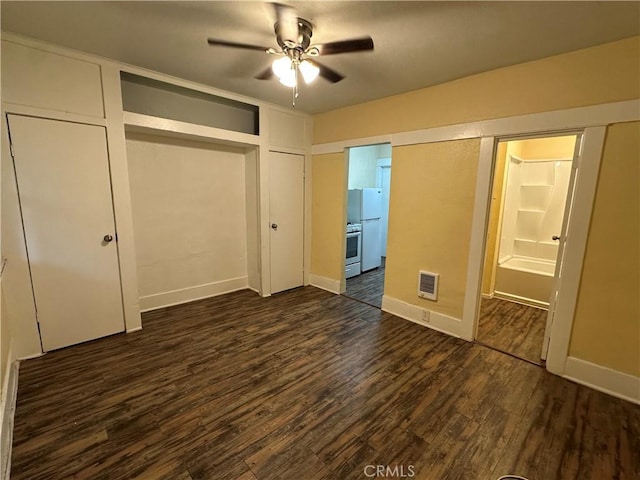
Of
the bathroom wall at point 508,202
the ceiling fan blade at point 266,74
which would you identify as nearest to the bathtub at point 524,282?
the bathroom wall at point 508,202

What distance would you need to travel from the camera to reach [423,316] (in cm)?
315

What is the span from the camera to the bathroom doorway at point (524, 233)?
3.45 metres

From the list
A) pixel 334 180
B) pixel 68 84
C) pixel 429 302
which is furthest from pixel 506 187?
pixel 68 84

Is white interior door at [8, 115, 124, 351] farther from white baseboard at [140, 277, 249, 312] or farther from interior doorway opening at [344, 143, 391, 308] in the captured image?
interior doorway opening at [344, 143, 391, 308]

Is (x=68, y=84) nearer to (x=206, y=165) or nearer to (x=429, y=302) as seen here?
(x=206, y=165)

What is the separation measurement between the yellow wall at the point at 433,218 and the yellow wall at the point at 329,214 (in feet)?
2.68

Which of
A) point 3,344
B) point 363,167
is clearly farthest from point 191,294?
point 363,167

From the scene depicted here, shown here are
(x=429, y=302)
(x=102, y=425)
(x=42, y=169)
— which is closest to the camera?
(x=102, y=425)

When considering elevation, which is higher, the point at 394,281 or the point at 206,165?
the point at 206,165

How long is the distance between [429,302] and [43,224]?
3.69 m

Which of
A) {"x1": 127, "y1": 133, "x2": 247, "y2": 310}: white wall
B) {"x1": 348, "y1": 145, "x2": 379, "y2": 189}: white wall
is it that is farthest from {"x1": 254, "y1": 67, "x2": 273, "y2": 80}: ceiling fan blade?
{"x1": 348, "y1": 145, "x2": 379, "y2": 189}: white wall

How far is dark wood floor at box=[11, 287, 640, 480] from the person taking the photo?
1527 mm

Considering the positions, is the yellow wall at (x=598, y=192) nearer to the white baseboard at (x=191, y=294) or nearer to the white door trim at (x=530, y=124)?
the white door trim at (x=530, y=124)

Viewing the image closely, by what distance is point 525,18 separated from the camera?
5.79 feet
